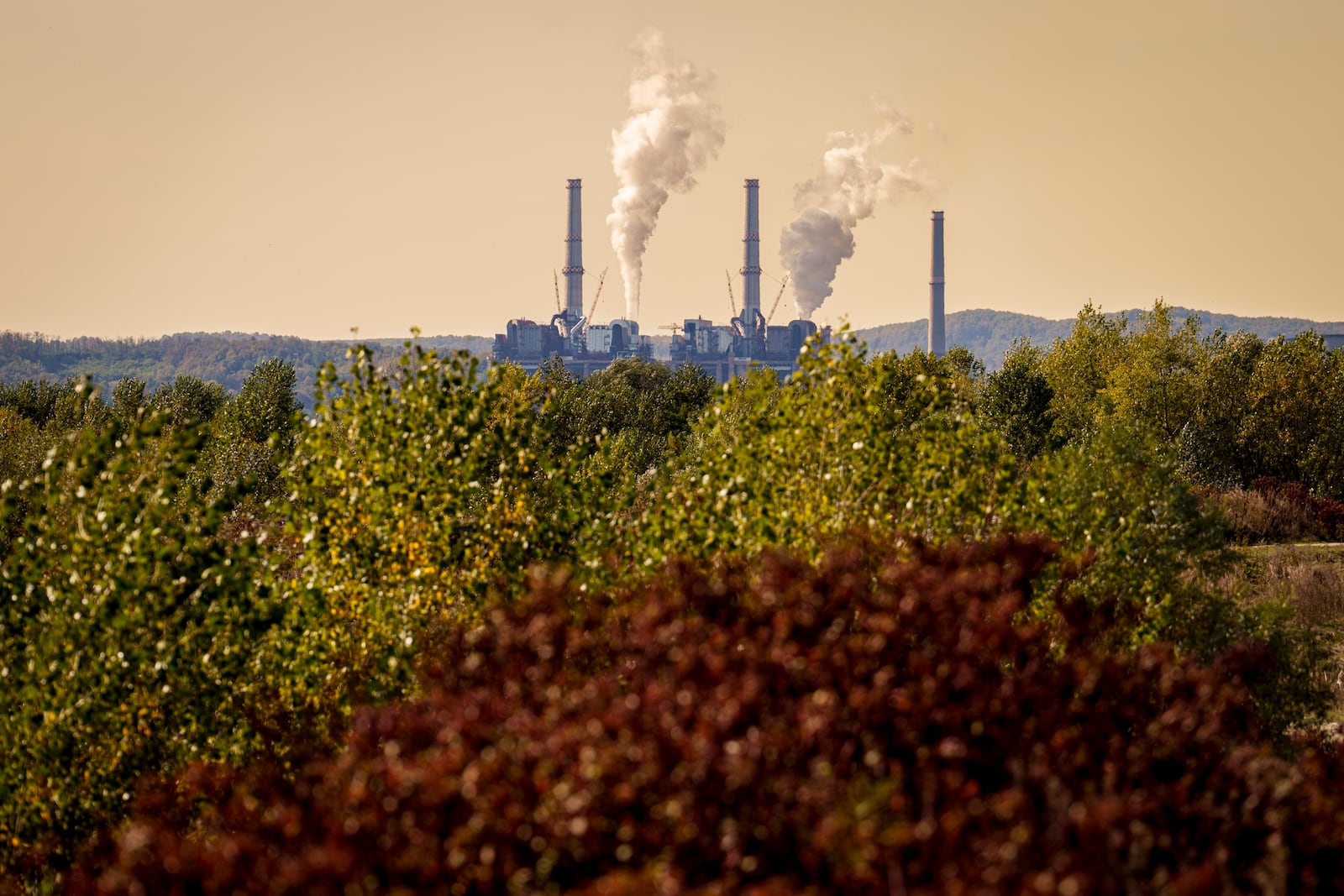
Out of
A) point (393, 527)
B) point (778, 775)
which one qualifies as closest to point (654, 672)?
point (778, 775)

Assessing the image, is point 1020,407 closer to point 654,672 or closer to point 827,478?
point 827,478

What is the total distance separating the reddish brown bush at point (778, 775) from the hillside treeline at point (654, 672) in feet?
0.11

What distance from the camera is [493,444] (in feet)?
49.9

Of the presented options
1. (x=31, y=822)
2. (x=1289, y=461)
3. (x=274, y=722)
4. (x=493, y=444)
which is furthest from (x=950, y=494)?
(x=1289, y=461)

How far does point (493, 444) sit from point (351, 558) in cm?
234

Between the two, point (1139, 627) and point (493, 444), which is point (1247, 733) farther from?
point (493, 444)

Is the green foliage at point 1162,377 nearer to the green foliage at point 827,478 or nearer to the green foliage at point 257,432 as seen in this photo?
the green foliage at point 257,432

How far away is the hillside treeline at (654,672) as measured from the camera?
6.84 meters

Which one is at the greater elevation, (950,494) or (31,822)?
(950,494)

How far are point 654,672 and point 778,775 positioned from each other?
146 centimetres

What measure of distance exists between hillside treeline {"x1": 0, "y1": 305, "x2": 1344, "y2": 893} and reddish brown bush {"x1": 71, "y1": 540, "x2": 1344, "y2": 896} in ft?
0.11

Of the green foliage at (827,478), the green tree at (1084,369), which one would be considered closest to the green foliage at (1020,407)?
the green tree at (1084,369)

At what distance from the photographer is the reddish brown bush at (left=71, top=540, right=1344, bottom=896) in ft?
21.8

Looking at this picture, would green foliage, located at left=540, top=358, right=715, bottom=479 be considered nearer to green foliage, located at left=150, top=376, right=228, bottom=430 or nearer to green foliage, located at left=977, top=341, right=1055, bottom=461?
green foliage, located at left=977, top=341, right=1055, bottom=461
